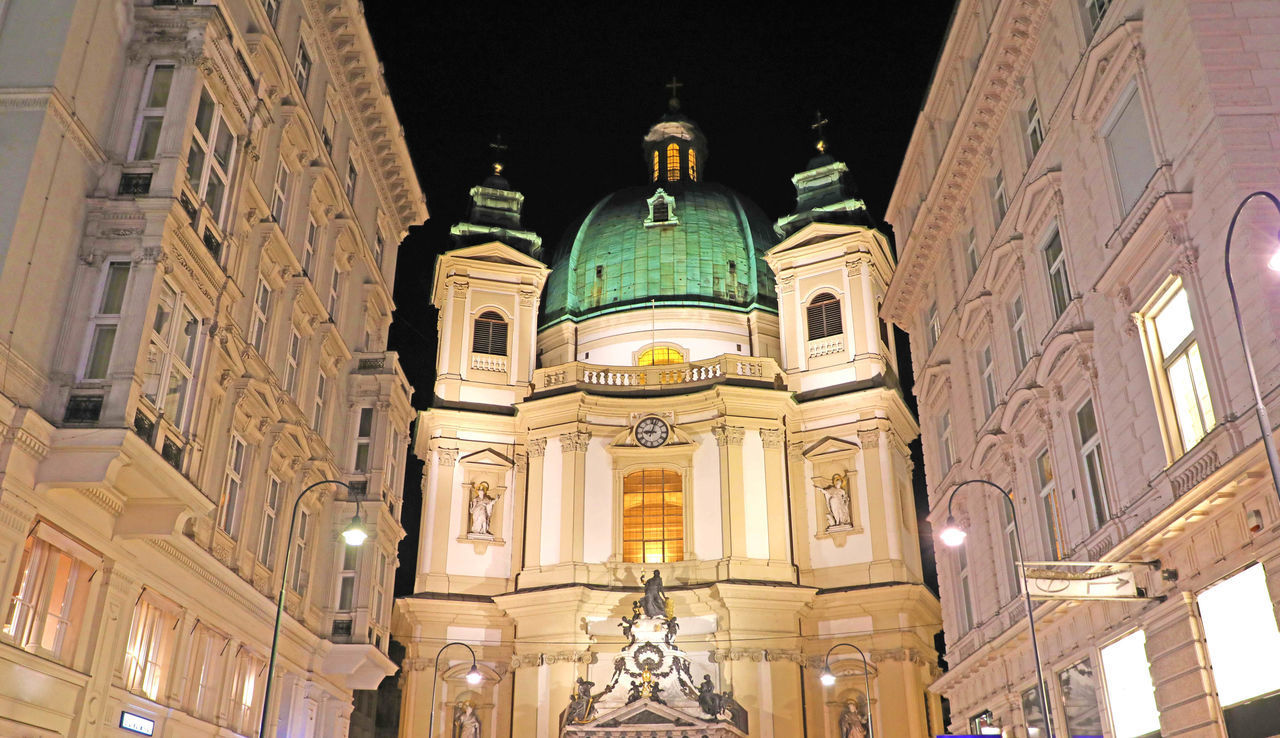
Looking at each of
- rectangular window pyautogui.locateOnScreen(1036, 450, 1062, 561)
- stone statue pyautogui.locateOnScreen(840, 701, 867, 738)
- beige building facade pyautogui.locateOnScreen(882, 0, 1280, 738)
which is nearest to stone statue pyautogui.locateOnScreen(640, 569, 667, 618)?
stone statue pyautogui.locateOnScreen(840, 701, 867, 738)

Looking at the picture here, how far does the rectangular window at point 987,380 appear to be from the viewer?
2733 centimetres

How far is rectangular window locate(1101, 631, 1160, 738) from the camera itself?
1780 cm

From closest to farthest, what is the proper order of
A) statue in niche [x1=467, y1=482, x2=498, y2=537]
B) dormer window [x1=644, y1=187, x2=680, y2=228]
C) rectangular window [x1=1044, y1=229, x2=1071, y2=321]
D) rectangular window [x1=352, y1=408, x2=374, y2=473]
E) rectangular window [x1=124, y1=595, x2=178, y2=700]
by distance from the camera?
rectangular window [x1=124, y1=595, x2=178, y2=700], rectangular window [x1=1044, y1=229, x2=1071, y2=321], rectangular window [x1=352, y1=408, x2=374, y2=473], statue in niche [x1=467, y1=482, x2=498, y2=537], dormer window [x1=644, y1=187, x2=680, y2=228]

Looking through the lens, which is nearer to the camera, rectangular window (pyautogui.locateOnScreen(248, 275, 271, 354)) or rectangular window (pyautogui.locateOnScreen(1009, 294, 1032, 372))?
rectangular window (pyautogui.locateOnScreen(248, 275, 271, 354))

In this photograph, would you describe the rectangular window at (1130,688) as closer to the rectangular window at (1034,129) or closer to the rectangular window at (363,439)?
the rectangular window at (1034,129)

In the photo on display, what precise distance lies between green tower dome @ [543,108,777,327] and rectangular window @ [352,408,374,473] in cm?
2713

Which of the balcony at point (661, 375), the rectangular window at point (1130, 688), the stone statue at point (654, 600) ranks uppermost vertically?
the balcony at point (661, 375)

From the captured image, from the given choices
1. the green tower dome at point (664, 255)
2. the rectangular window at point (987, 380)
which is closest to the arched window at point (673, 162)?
the green tower dome at point (664, 255)

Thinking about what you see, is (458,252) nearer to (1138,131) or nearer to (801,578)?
(801,578)

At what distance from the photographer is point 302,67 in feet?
90.0

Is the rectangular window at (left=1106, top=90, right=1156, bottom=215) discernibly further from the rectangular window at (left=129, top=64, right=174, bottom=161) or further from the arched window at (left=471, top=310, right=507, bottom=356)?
the arched window at (left=471, top=310, right=507, bottom=356)

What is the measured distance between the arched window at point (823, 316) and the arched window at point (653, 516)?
33.2ft

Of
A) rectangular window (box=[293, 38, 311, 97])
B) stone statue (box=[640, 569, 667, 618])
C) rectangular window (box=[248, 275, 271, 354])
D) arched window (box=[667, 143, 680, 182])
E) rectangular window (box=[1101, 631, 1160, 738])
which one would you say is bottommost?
rectangular window (box=[1101, 631, 1160, 738])

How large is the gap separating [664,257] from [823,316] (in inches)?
406
